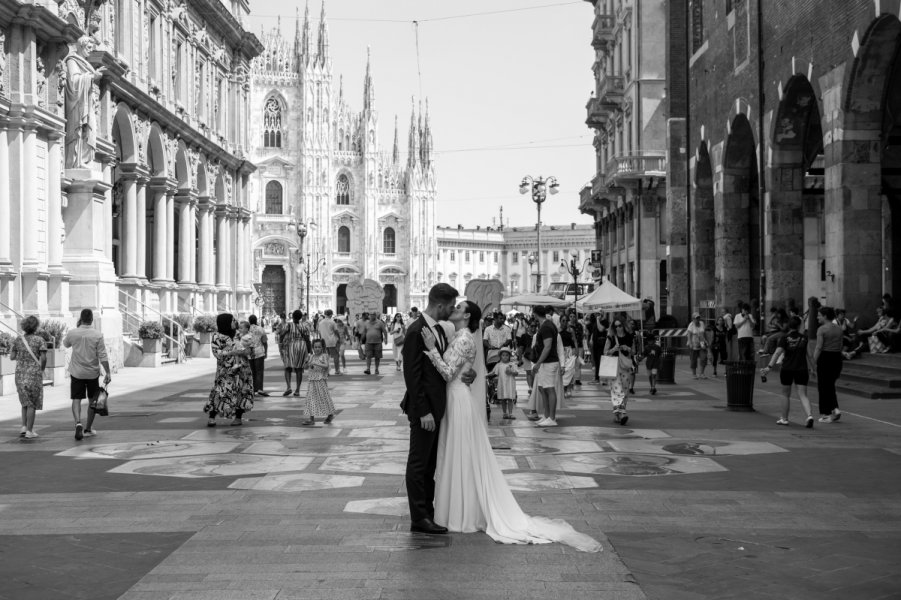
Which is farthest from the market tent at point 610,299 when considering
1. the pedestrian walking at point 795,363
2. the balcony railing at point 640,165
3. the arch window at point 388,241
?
the arch window at point 388,241

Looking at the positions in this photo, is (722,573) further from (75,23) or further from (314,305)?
(314,305)

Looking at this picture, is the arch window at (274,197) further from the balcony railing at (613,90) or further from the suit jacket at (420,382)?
A: the suit jacket at (420,382)

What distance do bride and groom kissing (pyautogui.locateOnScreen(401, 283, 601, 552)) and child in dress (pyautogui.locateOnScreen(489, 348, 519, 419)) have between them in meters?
8.23

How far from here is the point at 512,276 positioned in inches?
5295

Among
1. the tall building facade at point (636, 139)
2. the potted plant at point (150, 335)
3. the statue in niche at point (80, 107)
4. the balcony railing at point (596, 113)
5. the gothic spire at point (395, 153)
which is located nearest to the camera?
the statue in niche at point (80, 107)

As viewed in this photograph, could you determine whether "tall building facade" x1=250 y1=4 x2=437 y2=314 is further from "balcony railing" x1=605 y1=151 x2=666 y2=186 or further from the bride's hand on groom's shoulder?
the bride's hand on groom's shoulder

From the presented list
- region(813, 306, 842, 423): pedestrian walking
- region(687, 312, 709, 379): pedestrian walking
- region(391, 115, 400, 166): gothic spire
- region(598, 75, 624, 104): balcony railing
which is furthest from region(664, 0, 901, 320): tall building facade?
region(391, 115, 400, 166): gothic spire

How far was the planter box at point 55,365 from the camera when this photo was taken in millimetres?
22438

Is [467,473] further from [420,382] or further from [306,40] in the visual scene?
[306,40]

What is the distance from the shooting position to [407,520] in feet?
27.8

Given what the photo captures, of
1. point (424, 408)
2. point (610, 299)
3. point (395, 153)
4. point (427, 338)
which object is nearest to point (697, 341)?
point (610, 299)

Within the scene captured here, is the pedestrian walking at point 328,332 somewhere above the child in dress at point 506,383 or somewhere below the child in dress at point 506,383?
above

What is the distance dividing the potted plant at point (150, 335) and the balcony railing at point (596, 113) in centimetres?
3154

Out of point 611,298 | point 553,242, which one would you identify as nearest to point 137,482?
point 611,298
